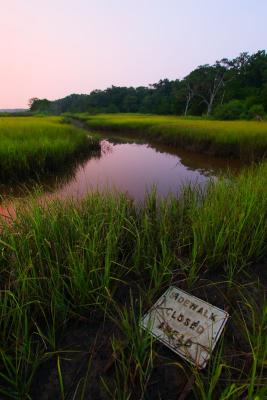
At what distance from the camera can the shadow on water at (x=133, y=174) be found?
5.21 meters

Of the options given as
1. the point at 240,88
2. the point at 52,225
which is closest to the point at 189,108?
the point at 240,88

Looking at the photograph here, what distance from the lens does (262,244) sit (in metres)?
2.45

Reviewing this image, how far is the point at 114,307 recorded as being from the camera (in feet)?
5.87

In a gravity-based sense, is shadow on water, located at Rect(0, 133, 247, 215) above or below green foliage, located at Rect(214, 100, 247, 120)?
below

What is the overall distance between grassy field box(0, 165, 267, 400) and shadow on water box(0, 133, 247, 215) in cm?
214

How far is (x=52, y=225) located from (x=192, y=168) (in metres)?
6.63

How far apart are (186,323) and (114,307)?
0.54m

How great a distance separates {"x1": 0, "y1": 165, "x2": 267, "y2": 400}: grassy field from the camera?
1259 mm

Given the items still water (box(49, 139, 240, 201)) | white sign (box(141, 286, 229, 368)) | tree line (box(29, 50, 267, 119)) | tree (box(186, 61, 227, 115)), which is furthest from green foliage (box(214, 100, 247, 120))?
white sign (box(141, 286, 229, 368))

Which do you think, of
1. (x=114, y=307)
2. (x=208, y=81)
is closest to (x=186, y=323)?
(x=114, y=307)

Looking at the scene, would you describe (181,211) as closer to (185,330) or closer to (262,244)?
(262,244)

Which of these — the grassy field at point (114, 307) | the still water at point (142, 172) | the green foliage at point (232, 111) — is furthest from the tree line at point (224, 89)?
the grassy field at point (114, 307)

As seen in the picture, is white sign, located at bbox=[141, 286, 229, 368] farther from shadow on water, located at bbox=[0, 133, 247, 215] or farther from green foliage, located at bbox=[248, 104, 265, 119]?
green foliage, located at bbox=[248, 104, 265, 119]

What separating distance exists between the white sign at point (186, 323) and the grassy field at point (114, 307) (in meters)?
0.07
